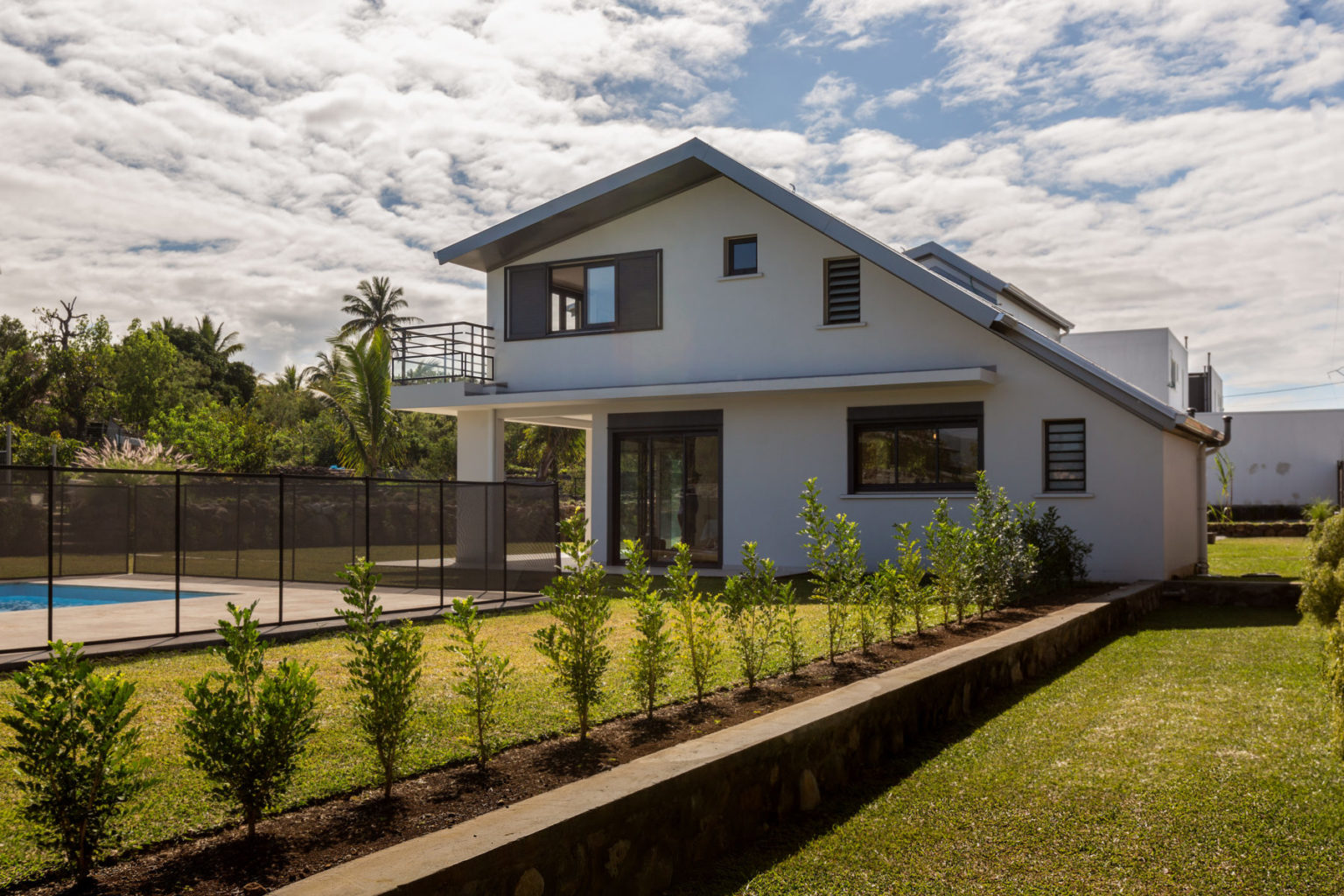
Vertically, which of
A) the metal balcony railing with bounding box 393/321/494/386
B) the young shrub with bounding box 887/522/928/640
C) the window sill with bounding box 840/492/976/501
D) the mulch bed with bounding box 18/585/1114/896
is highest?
the metal balcony railing with bounding box 393/321/494/386

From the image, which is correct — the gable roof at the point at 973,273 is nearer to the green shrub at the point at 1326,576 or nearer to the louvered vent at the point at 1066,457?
the louvered vent at the point at 1066,457

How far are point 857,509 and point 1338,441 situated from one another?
29.3 meters

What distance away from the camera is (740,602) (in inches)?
253

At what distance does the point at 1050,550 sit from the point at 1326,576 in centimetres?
449

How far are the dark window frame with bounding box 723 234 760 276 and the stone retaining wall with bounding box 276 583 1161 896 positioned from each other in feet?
38.2

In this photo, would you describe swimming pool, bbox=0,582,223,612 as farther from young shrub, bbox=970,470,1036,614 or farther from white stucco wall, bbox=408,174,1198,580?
young shrub, bbox=970,470,1036,614

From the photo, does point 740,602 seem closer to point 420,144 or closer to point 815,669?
point 815,669

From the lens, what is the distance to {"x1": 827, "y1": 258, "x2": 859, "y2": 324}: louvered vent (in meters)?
16.6

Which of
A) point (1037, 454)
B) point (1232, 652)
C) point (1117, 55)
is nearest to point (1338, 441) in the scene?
point (1037, 454)

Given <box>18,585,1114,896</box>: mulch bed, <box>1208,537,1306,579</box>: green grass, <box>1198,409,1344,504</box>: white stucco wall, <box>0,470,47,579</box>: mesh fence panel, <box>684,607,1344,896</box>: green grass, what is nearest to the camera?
<box>18,585,1114,896</box>: mulch bed

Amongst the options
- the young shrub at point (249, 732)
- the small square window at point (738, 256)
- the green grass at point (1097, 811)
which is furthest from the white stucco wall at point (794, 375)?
the young shrub at point (249, 732)

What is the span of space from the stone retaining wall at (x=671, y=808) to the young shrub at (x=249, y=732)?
666 mm

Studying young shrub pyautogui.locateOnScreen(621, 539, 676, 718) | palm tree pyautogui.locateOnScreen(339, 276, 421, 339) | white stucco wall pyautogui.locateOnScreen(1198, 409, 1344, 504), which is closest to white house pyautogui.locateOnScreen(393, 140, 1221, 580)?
young shrub pyautogui.locateOnScreen(621, 539, 676, 718)

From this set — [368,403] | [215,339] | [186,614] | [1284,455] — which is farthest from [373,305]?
[186,614]
